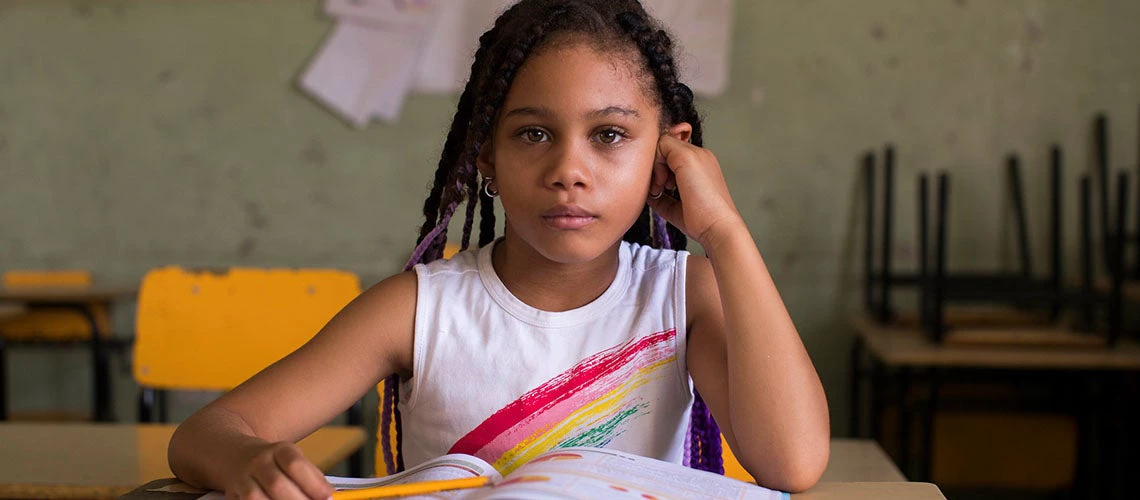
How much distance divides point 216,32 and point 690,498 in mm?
3289

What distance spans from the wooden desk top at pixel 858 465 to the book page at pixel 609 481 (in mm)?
594

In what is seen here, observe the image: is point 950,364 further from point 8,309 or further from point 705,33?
point 8,309

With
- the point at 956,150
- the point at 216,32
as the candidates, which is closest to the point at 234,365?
the point at 216,32

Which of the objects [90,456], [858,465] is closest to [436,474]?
[90,456]

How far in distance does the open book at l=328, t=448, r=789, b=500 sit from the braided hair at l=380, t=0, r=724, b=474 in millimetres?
298

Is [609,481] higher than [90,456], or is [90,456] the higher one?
[609,481]

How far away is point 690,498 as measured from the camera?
625 millimetres

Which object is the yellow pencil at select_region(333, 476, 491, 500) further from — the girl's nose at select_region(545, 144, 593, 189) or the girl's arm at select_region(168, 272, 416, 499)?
the girl's nose at select_region(545, 144, 593, 189)

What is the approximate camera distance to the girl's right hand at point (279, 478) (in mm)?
641

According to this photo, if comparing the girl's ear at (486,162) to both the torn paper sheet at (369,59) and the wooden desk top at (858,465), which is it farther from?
the torn paper sheet at (369,59)

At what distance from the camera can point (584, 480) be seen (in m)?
0.61

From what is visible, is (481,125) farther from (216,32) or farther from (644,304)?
(216,32)

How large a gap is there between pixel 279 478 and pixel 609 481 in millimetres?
223

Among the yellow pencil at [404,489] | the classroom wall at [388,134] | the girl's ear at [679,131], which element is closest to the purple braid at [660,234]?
the girl's ear at [679,131]
